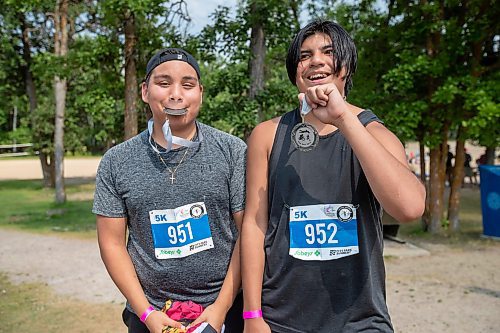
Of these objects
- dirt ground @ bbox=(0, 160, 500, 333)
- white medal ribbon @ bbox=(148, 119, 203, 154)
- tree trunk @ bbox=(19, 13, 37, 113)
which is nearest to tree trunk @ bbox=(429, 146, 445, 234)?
dirt ground @ bbox=(0, 160, 500, 333)

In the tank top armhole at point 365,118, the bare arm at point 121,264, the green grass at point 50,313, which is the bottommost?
the green grass at point 50,313

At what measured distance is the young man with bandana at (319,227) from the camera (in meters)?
1.91

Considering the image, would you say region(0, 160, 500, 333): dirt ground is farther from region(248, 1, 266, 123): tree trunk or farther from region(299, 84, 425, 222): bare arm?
region(299, 84, 425, 222): bare arm

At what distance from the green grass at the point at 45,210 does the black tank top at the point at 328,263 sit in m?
10.0

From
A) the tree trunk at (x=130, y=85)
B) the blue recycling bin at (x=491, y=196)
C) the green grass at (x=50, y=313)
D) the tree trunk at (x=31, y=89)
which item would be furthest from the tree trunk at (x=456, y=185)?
the tree trunk at (x=31, y=89)

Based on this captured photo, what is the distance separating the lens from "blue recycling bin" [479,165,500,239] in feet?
30.4

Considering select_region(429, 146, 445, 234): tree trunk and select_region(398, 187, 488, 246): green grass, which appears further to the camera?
select_region(429, 146, 445, 234): tree trunk

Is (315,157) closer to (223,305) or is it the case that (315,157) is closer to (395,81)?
(223,305)

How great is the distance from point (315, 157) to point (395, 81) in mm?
7924

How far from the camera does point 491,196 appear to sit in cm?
937

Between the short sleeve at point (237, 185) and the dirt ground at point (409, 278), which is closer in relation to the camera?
the short sleeve at point (237, 185)

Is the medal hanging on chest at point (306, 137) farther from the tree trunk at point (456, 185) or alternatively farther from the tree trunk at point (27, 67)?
the tree trunk at point (27, 67)

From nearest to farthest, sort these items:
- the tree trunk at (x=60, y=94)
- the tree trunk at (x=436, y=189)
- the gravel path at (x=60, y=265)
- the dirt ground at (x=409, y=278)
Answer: the dirt ground at (x=409, y=278) → the gravel path at (x=60, y=265) → the tree trunk at (x=436, y=189) → the tree trunk at (x=60, y=94)

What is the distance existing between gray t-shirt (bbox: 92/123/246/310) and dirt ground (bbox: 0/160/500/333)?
372 centimetres
